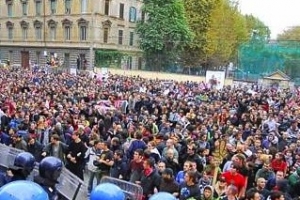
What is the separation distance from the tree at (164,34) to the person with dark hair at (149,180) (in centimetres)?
4128

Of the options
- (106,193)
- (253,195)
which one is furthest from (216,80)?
(106,193)

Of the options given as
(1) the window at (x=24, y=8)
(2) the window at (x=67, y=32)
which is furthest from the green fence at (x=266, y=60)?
(1) the window at (x=24, y=8)

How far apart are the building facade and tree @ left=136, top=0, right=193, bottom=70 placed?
4041 mm

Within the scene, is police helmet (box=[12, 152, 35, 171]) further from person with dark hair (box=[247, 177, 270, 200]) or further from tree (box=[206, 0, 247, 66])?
tree (box=[206, 0, 247, 66])

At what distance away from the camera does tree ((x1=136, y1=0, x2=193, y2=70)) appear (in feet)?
163

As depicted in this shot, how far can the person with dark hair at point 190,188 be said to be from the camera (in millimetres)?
7227

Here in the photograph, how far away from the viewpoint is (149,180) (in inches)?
307

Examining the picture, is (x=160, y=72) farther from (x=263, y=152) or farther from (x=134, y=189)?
(x=134, y=189)

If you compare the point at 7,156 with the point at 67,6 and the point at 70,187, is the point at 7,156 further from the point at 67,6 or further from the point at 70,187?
the point at 67,6

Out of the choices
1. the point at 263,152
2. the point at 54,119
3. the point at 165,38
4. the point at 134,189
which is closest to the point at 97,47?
the point at 165,38

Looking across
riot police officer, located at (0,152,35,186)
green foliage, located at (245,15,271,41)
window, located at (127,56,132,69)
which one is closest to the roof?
window, located at (127,56,132,69)

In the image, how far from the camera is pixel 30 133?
10852 mm

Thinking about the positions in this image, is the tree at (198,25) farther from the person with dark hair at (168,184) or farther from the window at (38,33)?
the person with dark hair at (168,184)

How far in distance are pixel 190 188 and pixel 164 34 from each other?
141ft
